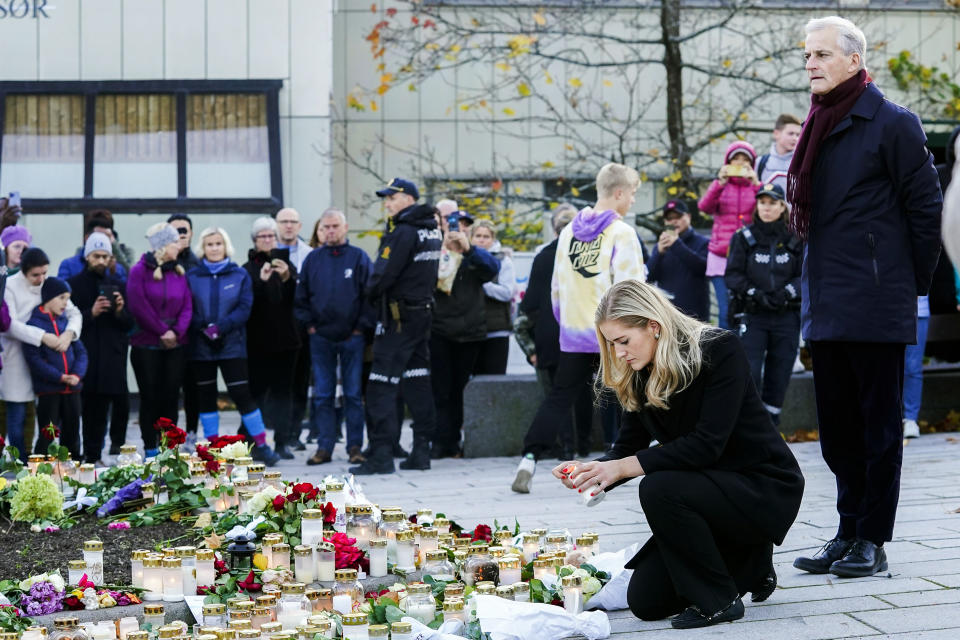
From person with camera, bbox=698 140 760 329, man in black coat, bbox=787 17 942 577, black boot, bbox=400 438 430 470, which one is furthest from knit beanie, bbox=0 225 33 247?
man in black coat, bbox=787 17 942 577

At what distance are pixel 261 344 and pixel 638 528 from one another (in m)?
4.33

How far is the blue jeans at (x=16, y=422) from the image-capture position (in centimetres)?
899

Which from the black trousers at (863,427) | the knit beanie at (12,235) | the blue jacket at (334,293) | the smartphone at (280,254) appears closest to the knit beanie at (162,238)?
the smartphone at (280,254)

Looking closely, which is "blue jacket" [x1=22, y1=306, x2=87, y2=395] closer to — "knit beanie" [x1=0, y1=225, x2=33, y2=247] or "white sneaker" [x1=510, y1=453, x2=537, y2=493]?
"knit beanie" [x1=0, y1=225, x2=33, y2=247]

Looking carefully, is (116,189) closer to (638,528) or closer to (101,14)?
(101,14)

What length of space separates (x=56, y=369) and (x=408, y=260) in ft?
8.49

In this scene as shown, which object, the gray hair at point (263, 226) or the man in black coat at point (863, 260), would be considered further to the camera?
the gray hair at point (263, 226)

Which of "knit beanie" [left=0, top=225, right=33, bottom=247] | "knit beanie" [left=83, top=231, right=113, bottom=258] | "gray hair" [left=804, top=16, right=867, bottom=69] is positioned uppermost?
"gray hair" [left=804, top=16, right=867, bottom=69]

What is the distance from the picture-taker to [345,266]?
936 centimetres

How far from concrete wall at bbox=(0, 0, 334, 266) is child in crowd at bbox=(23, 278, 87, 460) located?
5051 mm

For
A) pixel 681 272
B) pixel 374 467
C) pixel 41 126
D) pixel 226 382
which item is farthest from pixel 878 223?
pixel 41 126

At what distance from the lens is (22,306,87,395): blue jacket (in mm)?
8891

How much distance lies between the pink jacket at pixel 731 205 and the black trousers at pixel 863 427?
15.1 feet

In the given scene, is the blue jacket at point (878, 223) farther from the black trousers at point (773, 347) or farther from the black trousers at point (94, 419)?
the black trousers at point (94, 419)
